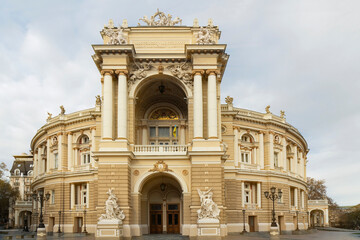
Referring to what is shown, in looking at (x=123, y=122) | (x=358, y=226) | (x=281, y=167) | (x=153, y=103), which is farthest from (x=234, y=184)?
(x=358, y=226)

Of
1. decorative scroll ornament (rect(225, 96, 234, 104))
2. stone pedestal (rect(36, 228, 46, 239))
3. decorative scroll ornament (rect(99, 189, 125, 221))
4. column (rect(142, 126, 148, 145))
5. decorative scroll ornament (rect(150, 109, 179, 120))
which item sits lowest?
stone pedestal (rect(36, 228, 46, 239))

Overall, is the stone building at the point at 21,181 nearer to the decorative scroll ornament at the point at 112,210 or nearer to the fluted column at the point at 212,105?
the decorative scroll ornament at the point at 112,210

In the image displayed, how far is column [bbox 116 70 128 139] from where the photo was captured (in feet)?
124

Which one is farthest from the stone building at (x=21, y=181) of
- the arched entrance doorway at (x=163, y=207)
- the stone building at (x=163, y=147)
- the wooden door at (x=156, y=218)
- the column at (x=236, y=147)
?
the arched entrance doorway at (x=163, y=207)

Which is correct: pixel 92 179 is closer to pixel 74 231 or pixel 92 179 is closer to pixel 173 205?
pixel 74 231

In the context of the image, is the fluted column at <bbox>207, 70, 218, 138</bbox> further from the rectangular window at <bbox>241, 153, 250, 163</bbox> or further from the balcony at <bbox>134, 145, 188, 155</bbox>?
the rectangular window at <bbox>241, 153, 250, 163</bbox>

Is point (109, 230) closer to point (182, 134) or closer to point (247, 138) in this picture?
point (182, 134)

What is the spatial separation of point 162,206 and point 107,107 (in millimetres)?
11224

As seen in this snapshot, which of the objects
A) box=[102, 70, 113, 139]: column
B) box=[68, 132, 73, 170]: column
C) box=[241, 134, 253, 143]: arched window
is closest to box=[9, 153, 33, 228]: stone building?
box=[68, 132, 73, 170]: column

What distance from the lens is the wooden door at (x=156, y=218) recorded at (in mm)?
42594

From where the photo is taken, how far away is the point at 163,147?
39.1m

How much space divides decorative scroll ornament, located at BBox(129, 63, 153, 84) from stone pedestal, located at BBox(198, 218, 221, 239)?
13042mm

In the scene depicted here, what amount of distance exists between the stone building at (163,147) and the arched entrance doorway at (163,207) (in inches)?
3.6

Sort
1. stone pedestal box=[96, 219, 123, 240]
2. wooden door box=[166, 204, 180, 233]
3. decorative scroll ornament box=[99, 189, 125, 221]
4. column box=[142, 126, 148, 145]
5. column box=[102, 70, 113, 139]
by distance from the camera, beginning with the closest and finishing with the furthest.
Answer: stone pedestal box=[96, 219, 123, 240], decorative scroll ornament box=[99, 189, 125, 221], column box=[102, 70, 113, 139], wooden door box=[166, 204, 180, 233], column box=[142, 126, 148, 145]
